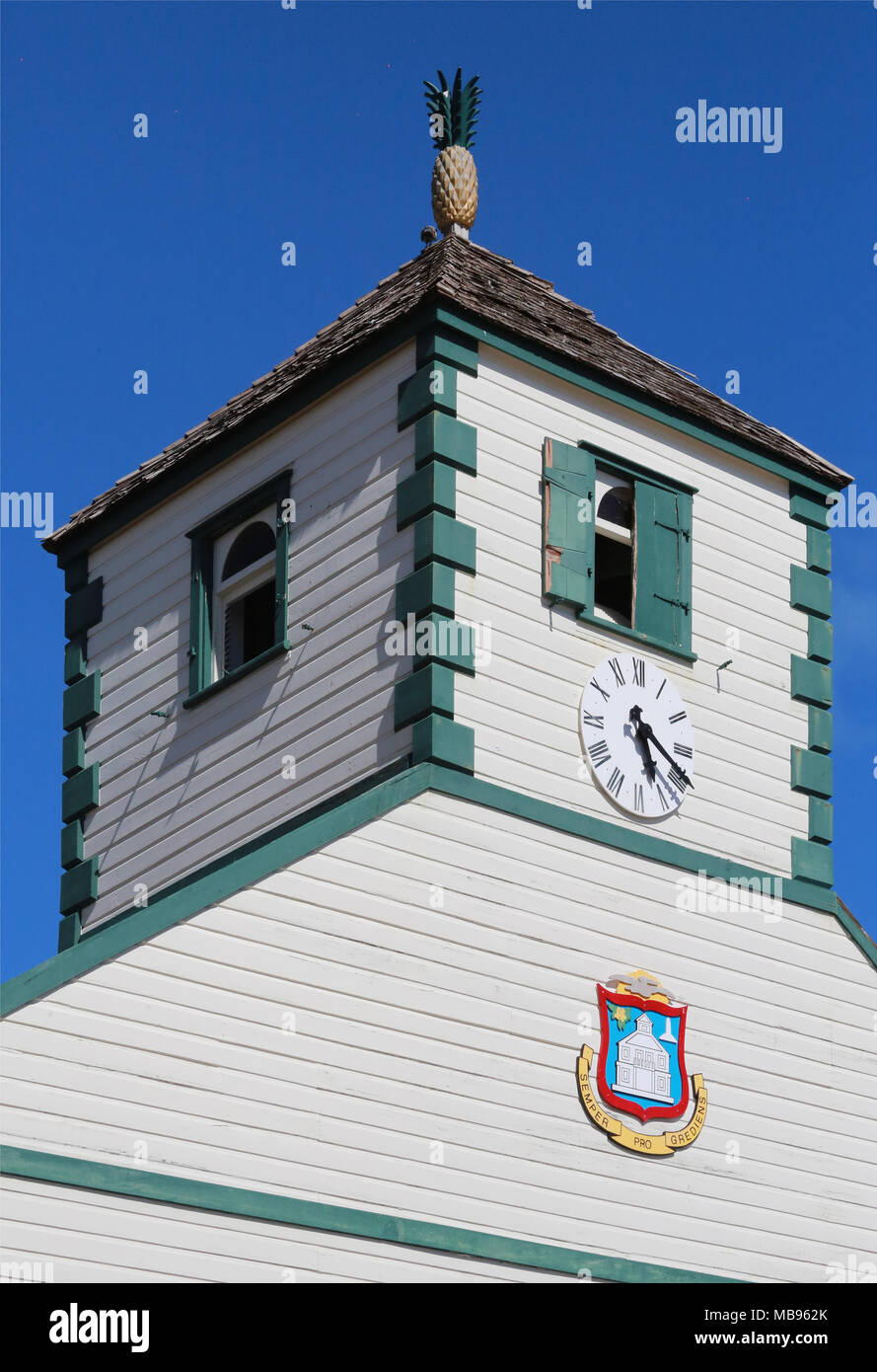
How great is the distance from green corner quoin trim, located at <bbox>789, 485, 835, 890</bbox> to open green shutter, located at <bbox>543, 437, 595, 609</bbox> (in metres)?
2.75

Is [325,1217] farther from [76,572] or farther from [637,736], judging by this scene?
[76,572]

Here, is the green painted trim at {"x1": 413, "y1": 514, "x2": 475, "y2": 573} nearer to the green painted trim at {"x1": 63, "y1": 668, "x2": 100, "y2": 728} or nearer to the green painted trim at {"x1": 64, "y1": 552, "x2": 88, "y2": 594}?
the green painted trim at {"x1": 63, "y1": 668, "x2": 100, "y2": 728}

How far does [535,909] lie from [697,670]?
3380mm

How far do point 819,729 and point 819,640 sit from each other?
94cm

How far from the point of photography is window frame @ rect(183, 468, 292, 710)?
77.5 feet

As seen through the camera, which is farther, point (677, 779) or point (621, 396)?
point (621, 396)

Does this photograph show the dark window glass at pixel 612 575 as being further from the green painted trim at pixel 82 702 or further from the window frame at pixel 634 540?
the green painted trim at pixel 82 702

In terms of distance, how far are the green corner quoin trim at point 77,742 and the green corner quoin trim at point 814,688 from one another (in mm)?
6707

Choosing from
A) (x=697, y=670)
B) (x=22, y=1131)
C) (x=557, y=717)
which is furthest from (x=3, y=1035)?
(x=697, y=670)

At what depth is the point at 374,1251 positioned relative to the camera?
19172 millimetres

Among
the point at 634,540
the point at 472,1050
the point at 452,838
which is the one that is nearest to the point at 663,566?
the point at 634,540

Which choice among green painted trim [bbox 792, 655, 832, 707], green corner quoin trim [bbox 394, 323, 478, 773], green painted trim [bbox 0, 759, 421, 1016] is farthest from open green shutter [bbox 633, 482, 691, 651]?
green painted trim [bbox 0, 759, 421, 1016]

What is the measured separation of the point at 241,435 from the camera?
24781mm

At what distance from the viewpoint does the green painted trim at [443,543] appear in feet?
71.7
